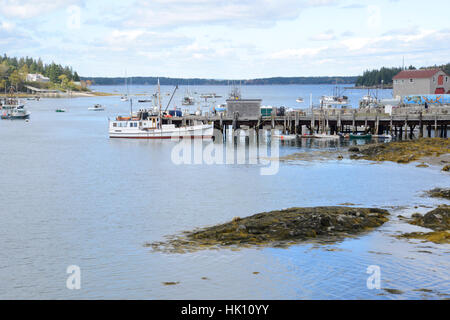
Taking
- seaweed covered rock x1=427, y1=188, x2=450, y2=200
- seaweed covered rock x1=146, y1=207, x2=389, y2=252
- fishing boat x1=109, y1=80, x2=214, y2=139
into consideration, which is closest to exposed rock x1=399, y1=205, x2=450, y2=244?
seaweed covered rock x1=146, y1=207, x2=389, y2=252

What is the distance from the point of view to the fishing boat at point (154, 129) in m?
93.1

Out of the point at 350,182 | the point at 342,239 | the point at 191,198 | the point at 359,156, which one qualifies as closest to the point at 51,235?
the point at 191,198

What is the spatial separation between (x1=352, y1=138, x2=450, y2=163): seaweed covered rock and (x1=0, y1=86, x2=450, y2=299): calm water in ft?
10.7

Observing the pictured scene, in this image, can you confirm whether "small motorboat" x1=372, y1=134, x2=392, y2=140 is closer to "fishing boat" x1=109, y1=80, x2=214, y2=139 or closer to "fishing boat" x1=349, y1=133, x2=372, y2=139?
"fishing boat" x1=349, y1=133, x2=372, y2=139

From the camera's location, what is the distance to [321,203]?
4338 centimetres

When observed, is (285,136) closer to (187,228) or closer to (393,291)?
(187,228)

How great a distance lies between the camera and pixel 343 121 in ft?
298

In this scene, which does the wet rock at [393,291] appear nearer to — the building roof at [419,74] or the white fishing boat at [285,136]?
the white fishing boat at [285,136]

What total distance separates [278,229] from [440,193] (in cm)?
1870

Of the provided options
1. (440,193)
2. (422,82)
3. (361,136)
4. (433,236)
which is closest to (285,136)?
(361,136)

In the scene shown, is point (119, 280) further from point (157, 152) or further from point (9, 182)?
point (157, 152)

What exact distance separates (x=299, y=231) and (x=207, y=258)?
5948 millimetres

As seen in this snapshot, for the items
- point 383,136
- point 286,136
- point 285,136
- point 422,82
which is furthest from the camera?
point 422,82

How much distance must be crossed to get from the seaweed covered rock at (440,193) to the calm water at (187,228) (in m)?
1.10
